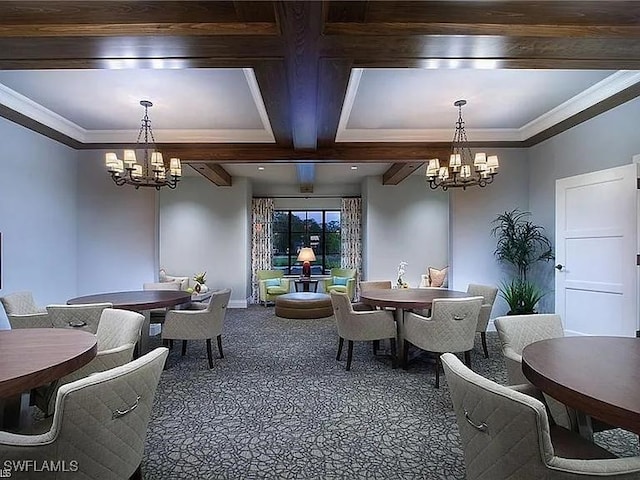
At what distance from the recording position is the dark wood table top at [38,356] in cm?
139

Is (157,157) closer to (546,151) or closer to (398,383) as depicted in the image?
(398,383)

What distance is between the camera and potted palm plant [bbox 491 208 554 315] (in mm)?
5000

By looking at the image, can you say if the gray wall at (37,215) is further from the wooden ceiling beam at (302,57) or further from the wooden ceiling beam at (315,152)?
the wooden ceiling beam at (302,57)

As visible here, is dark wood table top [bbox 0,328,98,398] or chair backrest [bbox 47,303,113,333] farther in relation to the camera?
chair backrest [bbox 47,303,113,333]

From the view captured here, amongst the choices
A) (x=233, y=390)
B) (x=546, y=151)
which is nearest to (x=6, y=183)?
(x=233, y=390)

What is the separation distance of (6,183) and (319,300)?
4761mm

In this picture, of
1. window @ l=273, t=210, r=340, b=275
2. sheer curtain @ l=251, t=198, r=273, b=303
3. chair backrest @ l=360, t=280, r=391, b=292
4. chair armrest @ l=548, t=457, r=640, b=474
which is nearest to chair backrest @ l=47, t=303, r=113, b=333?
chair armrest @ l=548, t=457, r=640, b=474

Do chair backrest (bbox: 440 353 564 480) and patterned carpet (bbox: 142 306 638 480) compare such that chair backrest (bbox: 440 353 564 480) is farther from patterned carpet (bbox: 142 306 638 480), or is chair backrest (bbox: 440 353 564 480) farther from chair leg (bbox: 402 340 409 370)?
chair leg (bbox: 402 340 409 370)

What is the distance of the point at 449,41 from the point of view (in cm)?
257

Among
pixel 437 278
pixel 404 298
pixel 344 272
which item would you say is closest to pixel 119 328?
pixel 404 298

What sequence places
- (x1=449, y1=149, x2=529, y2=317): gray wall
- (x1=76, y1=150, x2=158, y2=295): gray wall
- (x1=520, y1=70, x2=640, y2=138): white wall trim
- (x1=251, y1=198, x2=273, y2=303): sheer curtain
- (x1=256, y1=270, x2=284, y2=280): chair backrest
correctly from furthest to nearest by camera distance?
(x1=251, y1=198, x2=273, y2=303): sheer curtain
(x1=256, y1=270, x2=284, y2=280): chair backrest
(x1=449, y1=149, x2=529, y2=317): gray wall
(x1=76, y1=150, x2=158, y2=295): gray wall
(x1=520, y1=70, x2=640, y2=138): white wall trim

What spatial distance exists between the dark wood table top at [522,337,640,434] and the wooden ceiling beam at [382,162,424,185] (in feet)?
14.3

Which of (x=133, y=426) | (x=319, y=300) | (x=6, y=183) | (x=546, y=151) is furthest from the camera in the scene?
(x=319, y=300)
